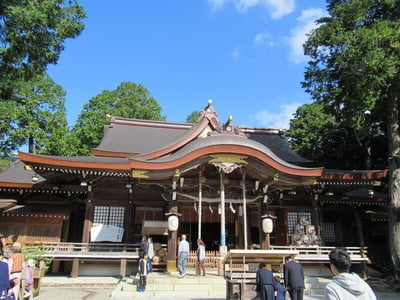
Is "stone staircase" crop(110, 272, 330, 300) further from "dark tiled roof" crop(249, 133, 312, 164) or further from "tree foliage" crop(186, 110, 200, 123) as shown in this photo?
"tree foliage" crop(186, 110, 200, 123)

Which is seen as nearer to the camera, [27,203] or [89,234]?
[89,234]

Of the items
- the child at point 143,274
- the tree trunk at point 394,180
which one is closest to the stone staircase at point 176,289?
the child at point 143,274

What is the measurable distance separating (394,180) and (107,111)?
81.2 feet

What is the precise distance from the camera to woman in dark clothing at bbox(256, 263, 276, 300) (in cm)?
641

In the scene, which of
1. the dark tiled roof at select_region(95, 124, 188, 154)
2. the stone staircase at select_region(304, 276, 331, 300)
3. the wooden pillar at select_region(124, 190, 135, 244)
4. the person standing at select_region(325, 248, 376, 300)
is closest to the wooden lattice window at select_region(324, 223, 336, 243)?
the stone staircase at select_region(304, 276, 331, 300)

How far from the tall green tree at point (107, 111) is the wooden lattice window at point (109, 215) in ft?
46.0

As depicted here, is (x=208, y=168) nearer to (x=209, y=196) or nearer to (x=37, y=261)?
(x=209, y=196)

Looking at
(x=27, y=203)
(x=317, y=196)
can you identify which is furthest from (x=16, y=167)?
(x=317, y=196)

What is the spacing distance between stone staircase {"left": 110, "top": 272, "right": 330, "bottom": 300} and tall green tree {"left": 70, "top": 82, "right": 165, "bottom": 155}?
1886 cm

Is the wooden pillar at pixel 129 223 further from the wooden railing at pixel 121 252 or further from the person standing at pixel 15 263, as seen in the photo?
the person standing at pixel 15 263

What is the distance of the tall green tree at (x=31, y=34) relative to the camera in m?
7.97

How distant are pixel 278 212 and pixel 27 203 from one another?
37.0 feet

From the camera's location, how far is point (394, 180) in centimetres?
1211

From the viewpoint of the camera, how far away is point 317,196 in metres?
14.9
